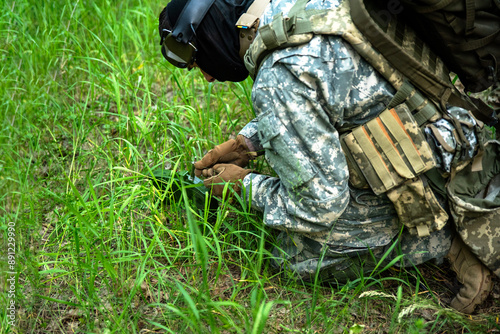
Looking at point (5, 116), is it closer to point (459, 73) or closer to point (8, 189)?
point (8, 189)

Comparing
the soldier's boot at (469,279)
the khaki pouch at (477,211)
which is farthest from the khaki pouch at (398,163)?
the soldier's boot at (469,279)

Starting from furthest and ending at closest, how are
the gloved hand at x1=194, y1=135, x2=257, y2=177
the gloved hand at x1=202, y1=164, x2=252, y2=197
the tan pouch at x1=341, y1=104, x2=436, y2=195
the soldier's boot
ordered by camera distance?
the gloved hand at x1=194, y1=135, x2=257, y2=177, the gloved hand at x1=202, y1=164, x2=252, y2=197, the soldier's boot, the tan pouch at x1=341, y1=104, x2=436, y2=195

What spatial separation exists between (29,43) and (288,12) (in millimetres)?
2519

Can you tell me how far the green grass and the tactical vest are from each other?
0.42m

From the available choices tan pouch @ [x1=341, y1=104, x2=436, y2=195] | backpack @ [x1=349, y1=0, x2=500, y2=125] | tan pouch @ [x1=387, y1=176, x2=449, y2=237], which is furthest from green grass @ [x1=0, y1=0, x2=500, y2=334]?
backpack @ [x1=349, y1=0, x2=500, y2=125]

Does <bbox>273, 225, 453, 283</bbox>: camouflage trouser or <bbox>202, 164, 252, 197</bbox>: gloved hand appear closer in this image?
<bbox>273, 225, 453, 283</bbox>: camouflage trouser

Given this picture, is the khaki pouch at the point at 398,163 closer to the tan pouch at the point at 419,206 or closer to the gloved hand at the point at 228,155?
the tan pouch at the point at 419,206

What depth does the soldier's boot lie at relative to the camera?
2350mm

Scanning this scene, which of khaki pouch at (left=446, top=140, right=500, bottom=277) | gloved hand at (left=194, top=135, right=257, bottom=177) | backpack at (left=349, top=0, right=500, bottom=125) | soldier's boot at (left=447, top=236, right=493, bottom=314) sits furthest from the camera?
gloved hand at (left=194, top=135, right=257, bottom=177)

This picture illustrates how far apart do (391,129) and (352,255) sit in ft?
2.32

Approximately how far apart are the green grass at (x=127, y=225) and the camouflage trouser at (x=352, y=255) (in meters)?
0.09

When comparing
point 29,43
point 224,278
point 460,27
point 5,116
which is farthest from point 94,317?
point 29,43

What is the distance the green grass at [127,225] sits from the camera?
2.18 meters

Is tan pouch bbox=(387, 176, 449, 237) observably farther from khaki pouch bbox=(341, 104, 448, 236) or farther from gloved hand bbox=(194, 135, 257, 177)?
gloved hand bbox=(194, 135, 257, 177)
